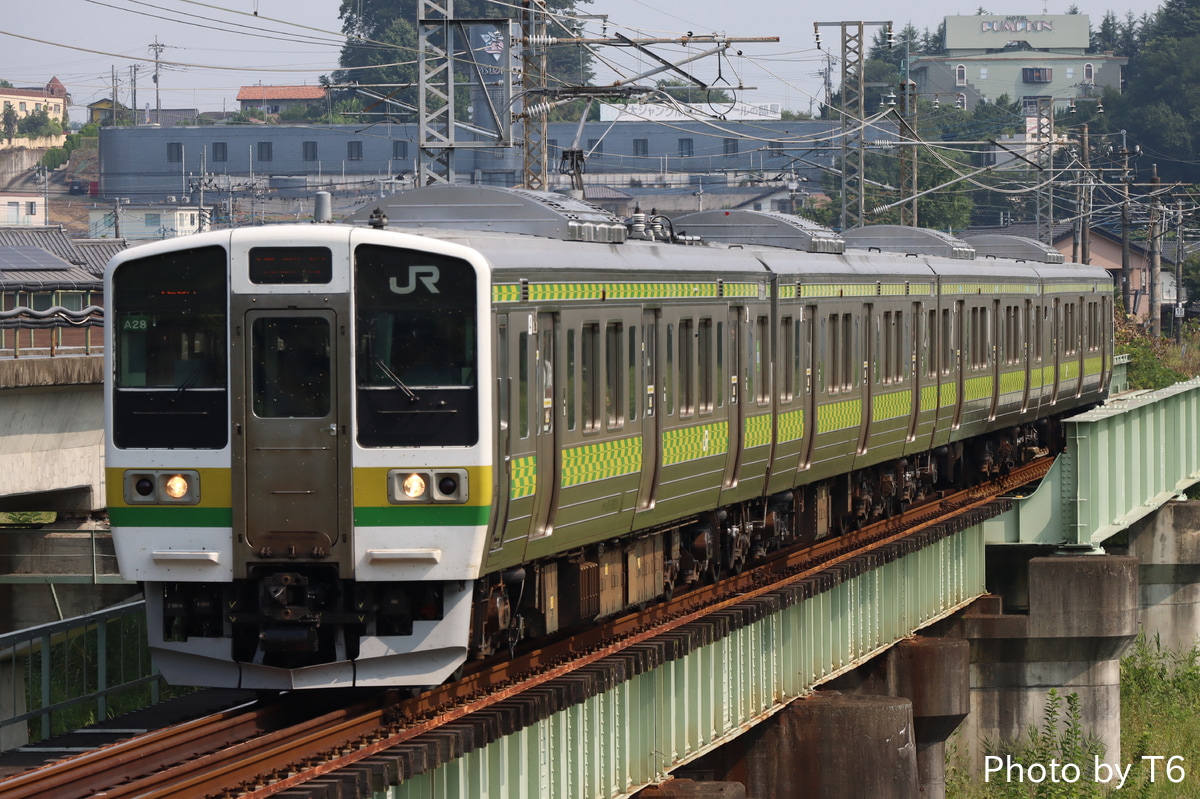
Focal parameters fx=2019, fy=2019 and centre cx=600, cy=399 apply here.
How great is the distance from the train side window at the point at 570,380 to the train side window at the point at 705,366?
109 inches

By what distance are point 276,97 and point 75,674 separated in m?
117

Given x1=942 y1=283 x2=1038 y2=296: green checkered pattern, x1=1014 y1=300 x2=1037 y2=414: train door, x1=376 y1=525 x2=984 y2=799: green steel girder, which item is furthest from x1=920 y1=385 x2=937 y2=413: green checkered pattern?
x1=1014 y1=300 x2=1037 y2=414: train door

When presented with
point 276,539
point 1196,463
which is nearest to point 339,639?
point 276,539

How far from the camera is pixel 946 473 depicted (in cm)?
2591

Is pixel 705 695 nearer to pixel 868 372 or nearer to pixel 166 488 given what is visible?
pixel 166 488

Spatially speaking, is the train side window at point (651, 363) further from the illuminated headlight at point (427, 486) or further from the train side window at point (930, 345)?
the train side window at point (930, 345)

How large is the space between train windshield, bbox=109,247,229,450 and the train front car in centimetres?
1

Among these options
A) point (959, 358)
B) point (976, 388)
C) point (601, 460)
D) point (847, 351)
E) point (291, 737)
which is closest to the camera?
point (291, 737)

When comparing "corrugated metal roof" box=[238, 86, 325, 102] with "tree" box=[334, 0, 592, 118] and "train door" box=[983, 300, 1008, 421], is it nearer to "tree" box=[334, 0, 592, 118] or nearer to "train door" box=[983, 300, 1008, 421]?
"tree" box=[334, 0, 592, 118]

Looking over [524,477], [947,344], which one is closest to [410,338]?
[524,477]

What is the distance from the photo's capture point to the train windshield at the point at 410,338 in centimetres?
1120

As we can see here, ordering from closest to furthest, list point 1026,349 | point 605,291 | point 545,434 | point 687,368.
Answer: point 545,434
point 605,291
point 687,368
point 1026,349

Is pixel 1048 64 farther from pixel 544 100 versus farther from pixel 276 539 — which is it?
pixel 276 539

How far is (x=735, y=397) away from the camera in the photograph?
16.5m
